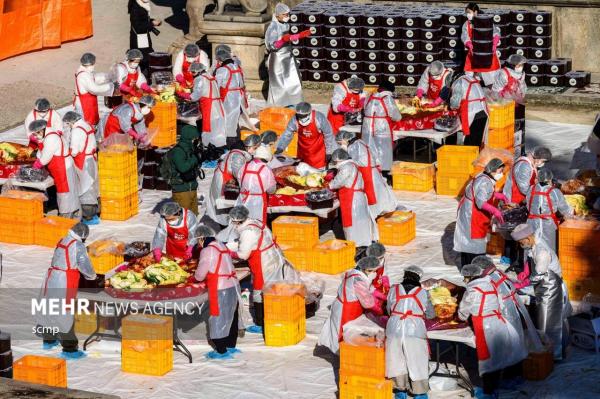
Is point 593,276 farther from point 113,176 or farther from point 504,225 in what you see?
point 113,176

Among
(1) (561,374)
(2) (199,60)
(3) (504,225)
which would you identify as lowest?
(1) (561,374)

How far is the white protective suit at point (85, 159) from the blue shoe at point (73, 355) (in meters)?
4.43

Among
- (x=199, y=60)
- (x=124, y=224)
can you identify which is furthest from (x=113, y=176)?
(x=199, y=60)

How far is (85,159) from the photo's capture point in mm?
20719

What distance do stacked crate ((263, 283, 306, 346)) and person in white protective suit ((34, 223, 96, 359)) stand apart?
1.87m

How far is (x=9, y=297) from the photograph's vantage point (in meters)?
18.2

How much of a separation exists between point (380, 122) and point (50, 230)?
15.7 ft

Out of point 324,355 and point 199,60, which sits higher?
point 199,60

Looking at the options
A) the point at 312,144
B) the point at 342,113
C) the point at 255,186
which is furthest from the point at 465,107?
the point at 255,186

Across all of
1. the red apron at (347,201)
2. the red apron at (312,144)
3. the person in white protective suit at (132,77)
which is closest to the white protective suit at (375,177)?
the red apron at (347,201)

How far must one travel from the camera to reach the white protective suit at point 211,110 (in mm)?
23234

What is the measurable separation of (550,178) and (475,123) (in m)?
4.60

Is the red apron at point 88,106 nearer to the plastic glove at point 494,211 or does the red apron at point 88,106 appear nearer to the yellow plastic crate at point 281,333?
the plastic glove at point 494,211

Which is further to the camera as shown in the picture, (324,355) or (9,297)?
(9,297)
